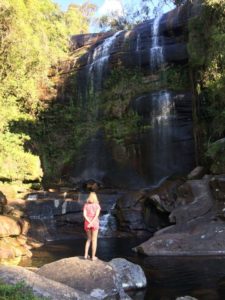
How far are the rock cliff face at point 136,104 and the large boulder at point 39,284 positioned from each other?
57.2 ft

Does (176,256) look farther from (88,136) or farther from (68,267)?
(88,136)

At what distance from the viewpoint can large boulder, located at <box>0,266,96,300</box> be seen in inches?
301

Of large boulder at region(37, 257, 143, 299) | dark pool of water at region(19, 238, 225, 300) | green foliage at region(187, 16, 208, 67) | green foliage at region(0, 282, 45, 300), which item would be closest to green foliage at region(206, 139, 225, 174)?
dark pool of water at region(19, 238, 225, 300)

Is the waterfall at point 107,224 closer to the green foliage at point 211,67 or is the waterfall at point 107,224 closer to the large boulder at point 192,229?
the large boulder at point 192,229

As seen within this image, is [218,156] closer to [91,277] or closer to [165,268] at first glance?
[165,268]

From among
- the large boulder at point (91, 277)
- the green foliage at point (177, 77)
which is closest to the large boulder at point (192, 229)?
the large boulder at point (91, 277)

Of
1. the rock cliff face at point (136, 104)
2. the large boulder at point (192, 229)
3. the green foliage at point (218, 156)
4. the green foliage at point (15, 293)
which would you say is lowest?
the green foliage at point (15, 293)

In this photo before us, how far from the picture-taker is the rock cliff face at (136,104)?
26.3 metres

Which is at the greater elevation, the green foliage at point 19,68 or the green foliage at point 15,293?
the green foliage at point 19,68

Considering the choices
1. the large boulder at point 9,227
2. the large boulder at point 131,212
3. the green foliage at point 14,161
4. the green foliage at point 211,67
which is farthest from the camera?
the green foliage at point 14,161

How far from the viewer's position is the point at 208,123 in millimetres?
25578

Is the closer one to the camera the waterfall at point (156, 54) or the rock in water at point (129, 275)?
the rock in water at point (129, 275)

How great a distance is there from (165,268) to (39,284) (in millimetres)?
5676

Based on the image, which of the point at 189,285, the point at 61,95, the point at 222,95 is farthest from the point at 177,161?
the point at 189,285
